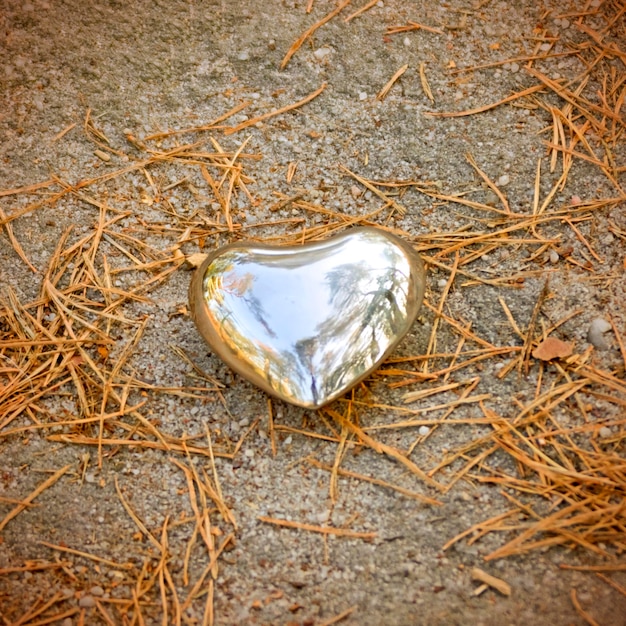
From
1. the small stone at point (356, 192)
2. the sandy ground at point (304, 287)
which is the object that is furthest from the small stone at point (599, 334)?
the small stone at point (356, 192)

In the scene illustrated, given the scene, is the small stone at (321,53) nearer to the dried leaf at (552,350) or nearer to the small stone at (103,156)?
the small stone at (103,156)

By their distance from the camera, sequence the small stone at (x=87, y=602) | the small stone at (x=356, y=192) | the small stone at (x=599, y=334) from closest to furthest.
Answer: the small stone at (x=87, y=602)
the small stone at (x=599, y=334)
the small stone at (x=356, y=192)

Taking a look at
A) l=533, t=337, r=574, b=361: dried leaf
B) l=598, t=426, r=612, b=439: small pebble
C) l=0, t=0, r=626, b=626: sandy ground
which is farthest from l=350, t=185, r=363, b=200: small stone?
l=598, t=426, r=612, b=439: small pebble

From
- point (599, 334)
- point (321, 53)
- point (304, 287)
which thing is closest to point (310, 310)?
point (304, 287)

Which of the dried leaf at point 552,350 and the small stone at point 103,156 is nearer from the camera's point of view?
the dried leaf at point 552,350

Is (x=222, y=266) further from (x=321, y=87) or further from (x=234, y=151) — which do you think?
(x=321, y=87)

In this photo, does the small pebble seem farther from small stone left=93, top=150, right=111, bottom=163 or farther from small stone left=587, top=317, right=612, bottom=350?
small stone left=93, top=150, right=111, bottom=163

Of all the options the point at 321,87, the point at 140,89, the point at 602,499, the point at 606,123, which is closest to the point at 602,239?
→ the point at 606,123
